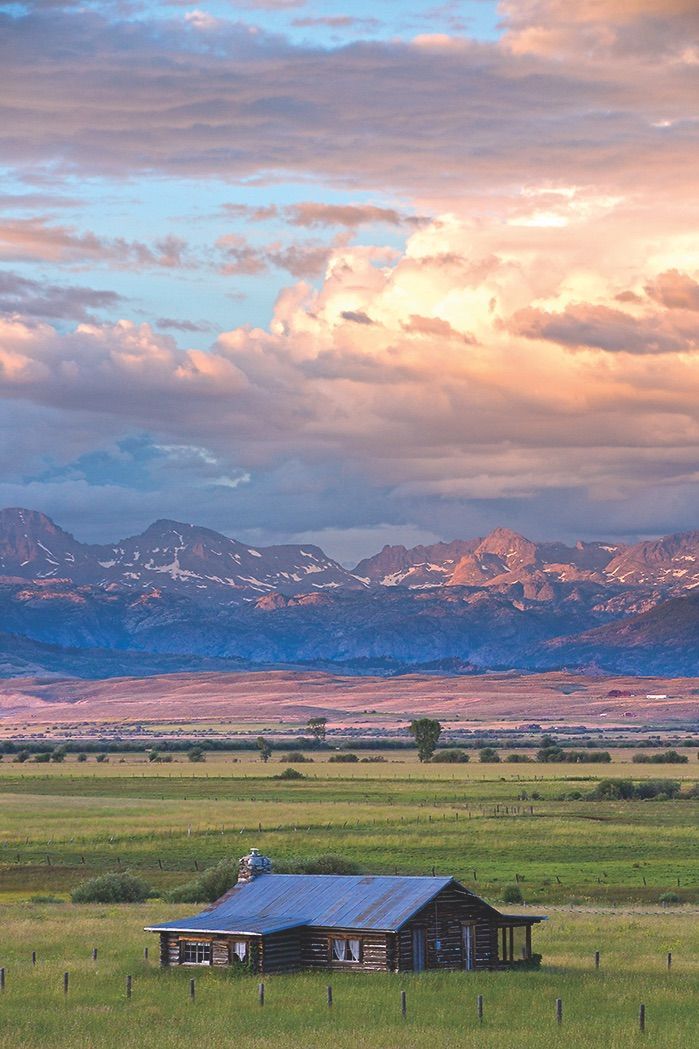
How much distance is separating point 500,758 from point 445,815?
87.8m

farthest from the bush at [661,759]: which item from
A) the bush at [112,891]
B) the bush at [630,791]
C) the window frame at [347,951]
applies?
the window frame at [347,951]

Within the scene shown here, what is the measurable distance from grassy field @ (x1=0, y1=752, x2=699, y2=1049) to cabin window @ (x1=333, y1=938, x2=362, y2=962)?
42.1 inches

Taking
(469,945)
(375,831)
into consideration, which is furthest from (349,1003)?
(375,831)

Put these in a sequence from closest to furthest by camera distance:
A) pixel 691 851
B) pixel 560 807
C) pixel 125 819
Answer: pixel 691 851
pixel 125 819
pixel 560 807

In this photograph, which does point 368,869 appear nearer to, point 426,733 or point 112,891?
point 112,891

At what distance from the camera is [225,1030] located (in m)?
40.1

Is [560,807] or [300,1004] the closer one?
[300,1004]

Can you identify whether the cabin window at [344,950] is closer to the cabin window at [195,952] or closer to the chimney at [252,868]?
the cabin window at [195,952]

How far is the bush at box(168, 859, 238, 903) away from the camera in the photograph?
65688 millimetres

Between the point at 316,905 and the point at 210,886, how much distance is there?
703 inches

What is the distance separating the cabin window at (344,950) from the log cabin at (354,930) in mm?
28

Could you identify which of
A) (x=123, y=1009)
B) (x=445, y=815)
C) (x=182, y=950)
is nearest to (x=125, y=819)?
(x=445, y=815)

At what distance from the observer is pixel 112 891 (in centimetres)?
7056

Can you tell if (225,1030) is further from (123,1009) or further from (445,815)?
(445,815)
